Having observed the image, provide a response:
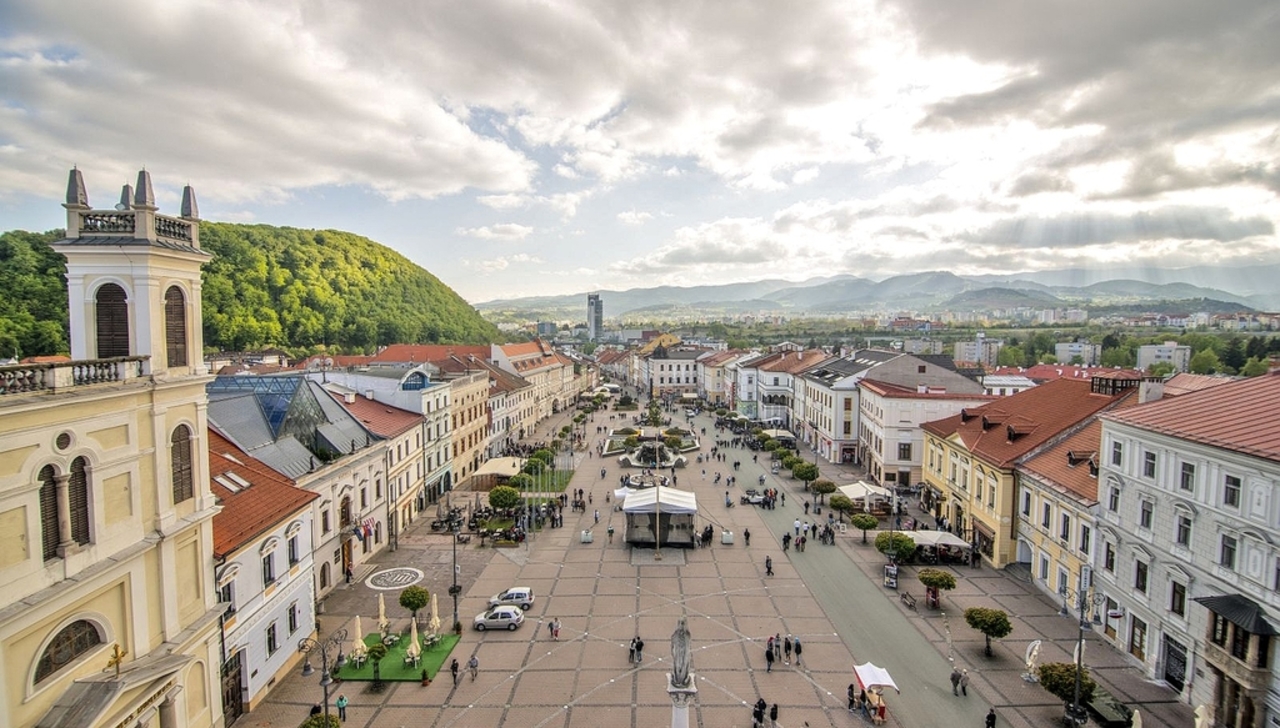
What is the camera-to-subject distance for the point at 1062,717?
22.0 m

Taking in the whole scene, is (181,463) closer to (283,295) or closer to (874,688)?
(874,688)

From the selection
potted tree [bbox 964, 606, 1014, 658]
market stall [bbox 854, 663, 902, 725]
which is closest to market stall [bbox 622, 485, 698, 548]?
potted tree [bbox 964, 606, 1014, 658]

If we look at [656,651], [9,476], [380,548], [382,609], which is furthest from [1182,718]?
[380,548]

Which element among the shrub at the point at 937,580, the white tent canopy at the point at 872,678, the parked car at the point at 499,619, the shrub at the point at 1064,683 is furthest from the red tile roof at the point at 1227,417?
the parked car at the point at 499,619

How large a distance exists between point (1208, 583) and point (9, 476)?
103 ft

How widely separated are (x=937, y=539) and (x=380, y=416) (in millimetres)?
34790

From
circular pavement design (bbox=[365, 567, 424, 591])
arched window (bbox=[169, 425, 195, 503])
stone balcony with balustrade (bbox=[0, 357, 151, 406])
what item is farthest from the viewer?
circular pavement design (bbox=[365, 567, 424, 591])

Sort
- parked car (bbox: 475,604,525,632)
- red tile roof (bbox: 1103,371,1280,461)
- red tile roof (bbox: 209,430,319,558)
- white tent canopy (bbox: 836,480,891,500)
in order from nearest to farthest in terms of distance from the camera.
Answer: red tile roof (bbox: 1103,371,1280,461), red tile roof (bbox: 209,430,319,558), parked car (bbox: 475,604,525,632), white tent canopy (bbox: 836,480,891,500)

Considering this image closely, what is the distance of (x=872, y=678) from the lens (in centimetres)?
2231

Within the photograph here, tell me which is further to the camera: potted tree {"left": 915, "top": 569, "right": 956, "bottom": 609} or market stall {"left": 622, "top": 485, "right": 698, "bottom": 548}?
market stall {"left": 622, "top": 485, "right": 698, "bottom": 548}

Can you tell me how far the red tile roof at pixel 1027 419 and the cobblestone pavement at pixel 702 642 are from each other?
696cm

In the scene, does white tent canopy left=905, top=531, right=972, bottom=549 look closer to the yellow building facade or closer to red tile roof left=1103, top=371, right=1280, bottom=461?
red tile roof left=1103, top=371, right=1280, bottom=461

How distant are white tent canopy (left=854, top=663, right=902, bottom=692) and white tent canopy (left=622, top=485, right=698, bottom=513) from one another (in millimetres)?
17186

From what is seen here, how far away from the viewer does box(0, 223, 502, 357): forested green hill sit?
249 feet
